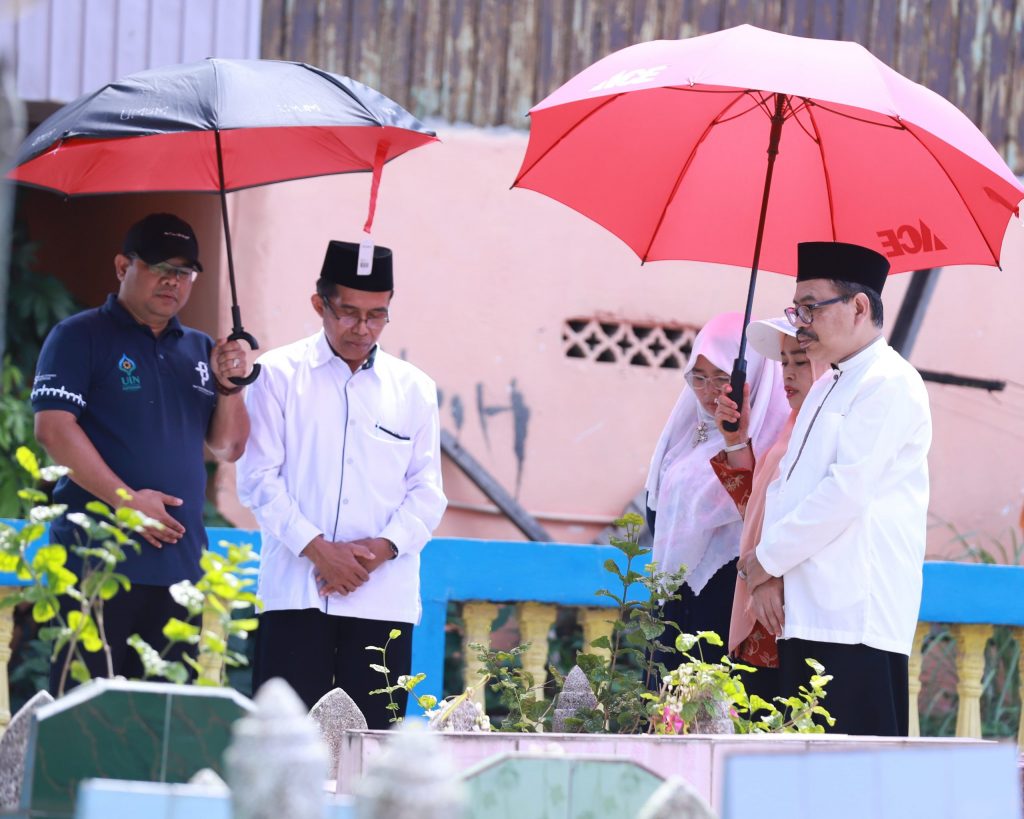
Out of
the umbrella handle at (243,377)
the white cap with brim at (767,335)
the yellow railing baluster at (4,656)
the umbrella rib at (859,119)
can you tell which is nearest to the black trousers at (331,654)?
the umbrella handle at (243,377)

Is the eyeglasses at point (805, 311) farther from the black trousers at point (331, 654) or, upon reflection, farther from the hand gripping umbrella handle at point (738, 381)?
the black trousers at point (331, 654)

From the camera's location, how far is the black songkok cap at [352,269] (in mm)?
4195

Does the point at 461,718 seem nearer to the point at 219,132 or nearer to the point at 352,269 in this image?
the point at 352,269

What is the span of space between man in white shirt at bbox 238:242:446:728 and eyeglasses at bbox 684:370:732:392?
0.75 m

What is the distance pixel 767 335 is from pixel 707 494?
0.47 meters

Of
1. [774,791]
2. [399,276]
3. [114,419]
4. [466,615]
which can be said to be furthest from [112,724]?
[399,276]

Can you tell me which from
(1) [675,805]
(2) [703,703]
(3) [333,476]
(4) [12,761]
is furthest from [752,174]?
(1) [675,805]

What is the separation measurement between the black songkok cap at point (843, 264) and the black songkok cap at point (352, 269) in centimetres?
114

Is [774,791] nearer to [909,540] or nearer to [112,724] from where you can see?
[112,724]

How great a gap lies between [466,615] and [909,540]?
1.80 metres

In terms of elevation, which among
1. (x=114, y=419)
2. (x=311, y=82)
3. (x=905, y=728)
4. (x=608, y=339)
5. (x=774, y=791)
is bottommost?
(x=905, y=728)

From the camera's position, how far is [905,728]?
3877 mm

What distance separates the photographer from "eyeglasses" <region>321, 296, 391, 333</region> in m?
4.25

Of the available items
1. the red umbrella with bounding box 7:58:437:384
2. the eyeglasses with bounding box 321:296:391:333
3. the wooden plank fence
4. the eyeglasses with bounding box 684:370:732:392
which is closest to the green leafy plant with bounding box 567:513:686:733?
the eyeglasses with bounding box 684:370:732:392
